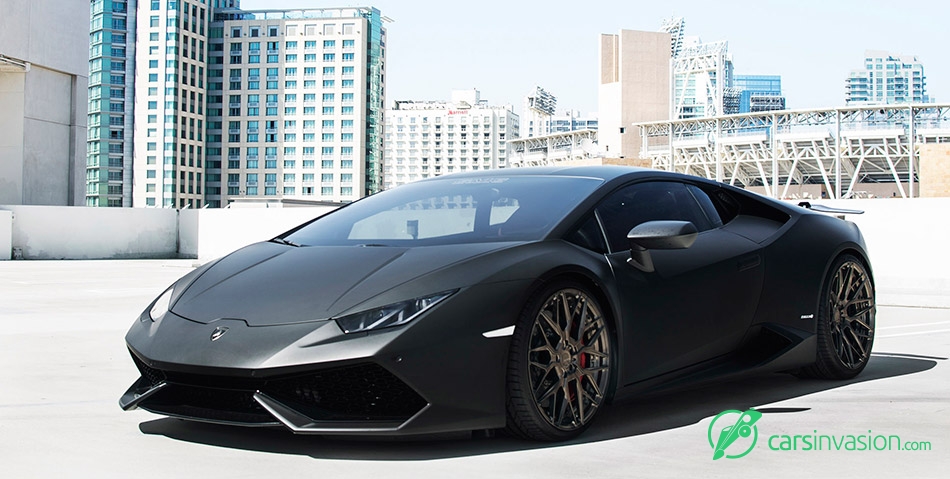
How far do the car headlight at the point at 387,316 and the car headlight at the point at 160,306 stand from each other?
965 mm

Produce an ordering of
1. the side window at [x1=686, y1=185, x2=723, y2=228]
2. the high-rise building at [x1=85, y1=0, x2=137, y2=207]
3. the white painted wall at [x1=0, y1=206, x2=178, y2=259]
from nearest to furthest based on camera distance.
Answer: the side window at [x1=686, y1=185, x2=723, y2=228]
the white painted wall at [x1=0, y1=206, x2=178, y2=259]
the high-rise building at [x1=85, y1=0, x2=137, y2=207]

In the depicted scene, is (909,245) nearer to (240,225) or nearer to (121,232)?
(240,225)

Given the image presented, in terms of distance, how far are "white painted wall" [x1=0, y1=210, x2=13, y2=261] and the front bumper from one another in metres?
24.7

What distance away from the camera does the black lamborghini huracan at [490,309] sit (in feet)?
11.5

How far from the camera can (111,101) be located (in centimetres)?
14538

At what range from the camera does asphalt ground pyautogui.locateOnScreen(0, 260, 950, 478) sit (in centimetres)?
342

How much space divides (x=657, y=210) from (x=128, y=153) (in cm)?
15068

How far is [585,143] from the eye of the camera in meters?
123

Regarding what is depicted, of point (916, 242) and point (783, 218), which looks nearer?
point (783, 218)

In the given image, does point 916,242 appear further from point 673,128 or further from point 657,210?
point 673,128

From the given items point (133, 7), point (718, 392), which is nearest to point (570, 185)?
point (718, 392)

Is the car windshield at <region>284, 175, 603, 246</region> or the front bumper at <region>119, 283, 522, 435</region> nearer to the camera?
the front bumper at <region>119, 283, 522, 435</region>

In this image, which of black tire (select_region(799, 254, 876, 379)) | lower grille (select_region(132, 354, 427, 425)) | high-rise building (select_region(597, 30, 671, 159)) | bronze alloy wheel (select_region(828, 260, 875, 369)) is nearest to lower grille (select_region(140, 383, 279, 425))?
lower grille (select_region(132, 354, 427, 425))

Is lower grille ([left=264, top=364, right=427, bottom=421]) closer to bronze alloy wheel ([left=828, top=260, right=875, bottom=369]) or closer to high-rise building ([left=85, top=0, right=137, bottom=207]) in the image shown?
bronze alloy wheel ([left=828, top=260, right=875, bottom=369])
